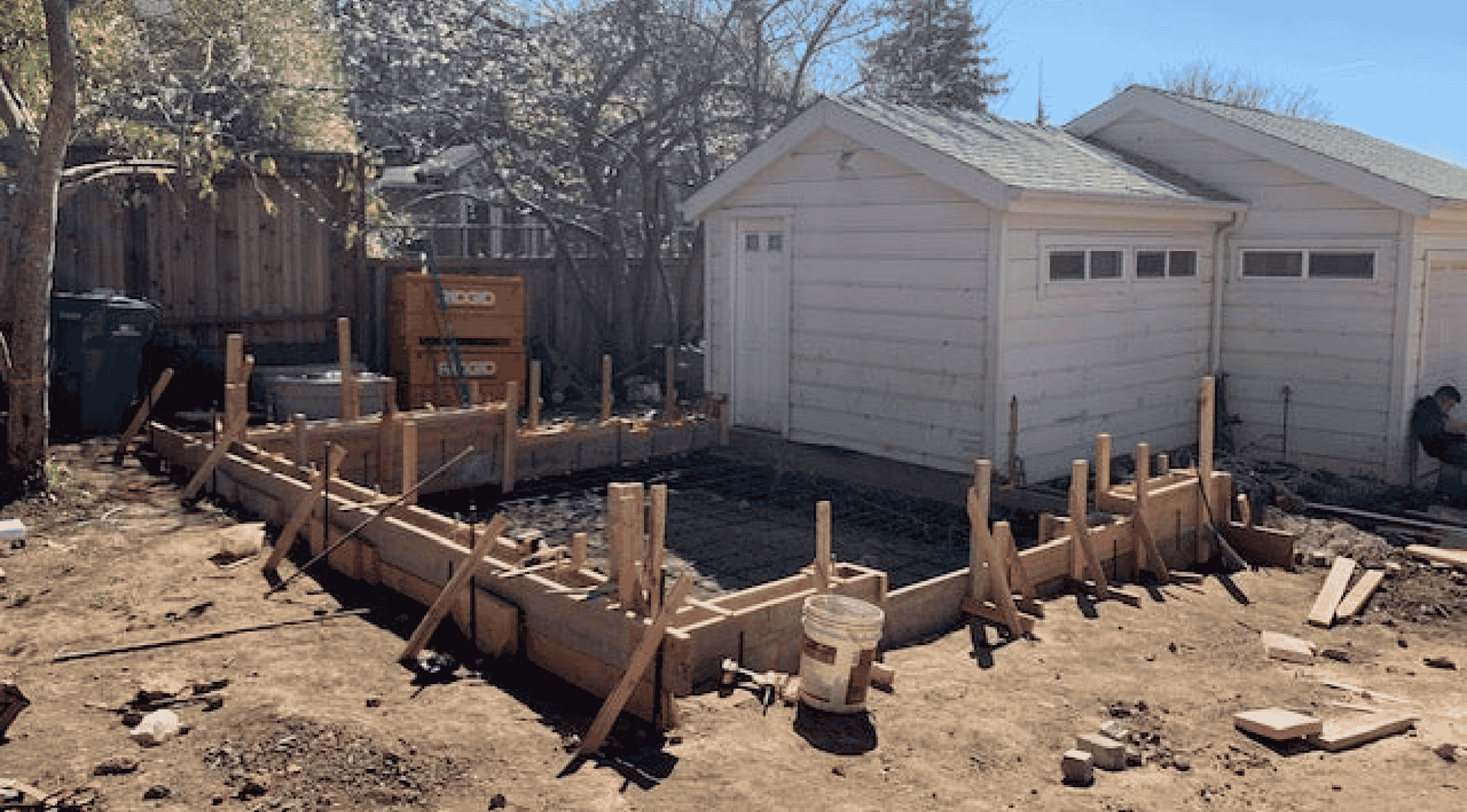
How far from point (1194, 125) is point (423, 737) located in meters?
12.4

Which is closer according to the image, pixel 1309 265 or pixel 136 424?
pixel 136 424

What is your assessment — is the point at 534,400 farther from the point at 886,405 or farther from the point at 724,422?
the point at 886,405

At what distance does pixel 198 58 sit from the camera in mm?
17297

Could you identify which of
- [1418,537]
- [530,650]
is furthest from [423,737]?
[1418,537]

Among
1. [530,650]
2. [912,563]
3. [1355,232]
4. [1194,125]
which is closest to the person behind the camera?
[530,650]

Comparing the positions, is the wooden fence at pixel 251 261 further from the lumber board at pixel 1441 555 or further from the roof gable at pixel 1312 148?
the lumber board at pixel 1441 555

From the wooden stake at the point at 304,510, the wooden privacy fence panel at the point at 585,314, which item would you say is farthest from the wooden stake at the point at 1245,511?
the wooden privacy fence panel at the point at 585,314

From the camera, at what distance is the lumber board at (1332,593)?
28.6ft

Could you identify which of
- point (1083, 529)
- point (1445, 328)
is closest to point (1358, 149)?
point (1445, 328)

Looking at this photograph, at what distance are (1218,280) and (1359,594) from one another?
601 cm

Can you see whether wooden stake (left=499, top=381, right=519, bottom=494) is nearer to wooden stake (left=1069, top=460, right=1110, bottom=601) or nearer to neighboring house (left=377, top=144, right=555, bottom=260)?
wooden stake (left=1069, top=460, right=1110, bottom=601)

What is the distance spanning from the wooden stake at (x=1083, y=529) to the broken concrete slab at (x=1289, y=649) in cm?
117

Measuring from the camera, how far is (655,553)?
629 cm

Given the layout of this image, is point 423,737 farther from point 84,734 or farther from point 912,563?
point 912,563
